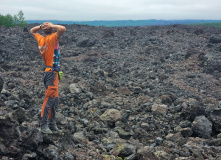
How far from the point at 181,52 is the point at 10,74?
41.9 ft

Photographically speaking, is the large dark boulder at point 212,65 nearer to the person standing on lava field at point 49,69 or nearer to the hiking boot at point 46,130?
the person standing on lava field at point 49,69

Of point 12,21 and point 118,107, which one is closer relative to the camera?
point 118,107

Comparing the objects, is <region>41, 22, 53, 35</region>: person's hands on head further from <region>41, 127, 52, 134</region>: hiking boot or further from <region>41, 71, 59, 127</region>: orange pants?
<region>41, 127, 52, 134</region>: hiking boot

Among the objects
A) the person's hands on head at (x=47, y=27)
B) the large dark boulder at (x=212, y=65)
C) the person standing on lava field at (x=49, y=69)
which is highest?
the person's hands on head at (x=47, y=27)

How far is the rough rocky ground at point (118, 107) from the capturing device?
4.48 metres

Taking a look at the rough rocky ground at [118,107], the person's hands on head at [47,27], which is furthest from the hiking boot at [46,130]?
the person's hands on head at [47,27]

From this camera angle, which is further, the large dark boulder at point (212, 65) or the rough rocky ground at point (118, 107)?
the large dark boulder at point (212, 65)

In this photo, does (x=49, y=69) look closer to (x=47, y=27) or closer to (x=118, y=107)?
(x=47, y=27)

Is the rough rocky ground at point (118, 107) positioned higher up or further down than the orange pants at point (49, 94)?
further down

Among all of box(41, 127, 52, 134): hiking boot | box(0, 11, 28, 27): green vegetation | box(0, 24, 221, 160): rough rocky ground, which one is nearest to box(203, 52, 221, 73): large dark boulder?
box(0, 24, 221, 160): rough rocky ground

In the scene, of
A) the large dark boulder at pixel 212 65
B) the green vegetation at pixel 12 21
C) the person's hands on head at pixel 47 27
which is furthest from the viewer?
the green vegetation at pixel 12 21

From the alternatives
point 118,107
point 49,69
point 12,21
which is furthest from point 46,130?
point 12,21

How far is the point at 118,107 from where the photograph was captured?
7.90m

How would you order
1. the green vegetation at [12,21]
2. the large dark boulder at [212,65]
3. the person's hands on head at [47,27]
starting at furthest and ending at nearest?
the green vegetation at [12,21] → the large dark boulder at [212,65] → the person's hands on head at [47,27]
